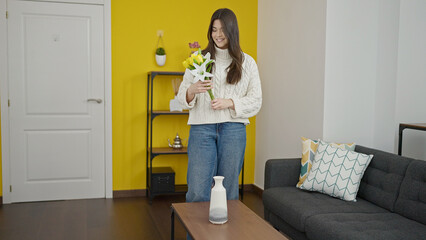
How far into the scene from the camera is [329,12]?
11.4 feet

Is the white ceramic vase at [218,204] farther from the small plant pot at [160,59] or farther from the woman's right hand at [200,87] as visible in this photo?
the small plant pot at [160,59]

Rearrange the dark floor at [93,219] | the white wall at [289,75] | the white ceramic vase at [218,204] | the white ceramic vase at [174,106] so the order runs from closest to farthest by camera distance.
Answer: the white ceramic vase at [218,204] → the dark floor at [93,219] → the white wall at [289,75] → the white ceramic vase at [174,106]

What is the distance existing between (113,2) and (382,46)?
270 centimetres

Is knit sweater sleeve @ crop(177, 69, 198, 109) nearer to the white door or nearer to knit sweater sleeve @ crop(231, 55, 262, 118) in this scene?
knit sweater sleeve @ crop(231, 55, 262, 118)

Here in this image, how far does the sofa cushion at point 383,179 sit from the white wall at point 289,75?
0.67 metres

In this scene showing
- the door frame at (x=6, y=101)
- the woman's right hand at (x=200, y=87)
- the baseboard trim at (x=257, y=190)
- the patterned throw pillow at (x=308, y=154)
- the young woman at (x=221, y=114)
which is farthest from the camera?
the baseboard trim at (x=257, y=190)

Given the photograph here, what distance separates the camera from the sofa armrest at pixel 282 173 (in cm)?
320

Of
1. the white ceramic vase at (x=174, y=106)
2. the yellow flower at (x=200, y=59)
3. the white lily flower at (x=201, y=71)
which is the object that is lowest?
the white ceramic vase at (x=174, y=106)

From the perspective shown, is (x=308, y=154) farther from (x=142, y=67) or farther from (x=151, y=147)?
(x=142, y=67)

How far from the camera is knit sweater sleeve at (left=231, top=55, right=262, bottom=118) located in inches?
96.0

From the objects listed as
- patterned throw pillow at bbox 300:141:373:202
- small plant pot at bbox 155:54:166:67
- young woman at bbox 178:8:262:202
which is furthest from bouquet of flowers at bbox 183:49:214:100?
small plant pot at bbox 155:54:166:67

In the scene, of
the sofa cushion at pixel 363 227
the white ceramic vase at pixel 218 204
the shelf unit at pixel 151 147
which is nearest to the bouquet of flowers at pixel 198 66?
the white ceramic vase at pixel 218 204

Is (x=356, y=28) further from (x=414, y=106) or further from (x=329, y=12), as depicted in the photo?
(x=414, y=106)

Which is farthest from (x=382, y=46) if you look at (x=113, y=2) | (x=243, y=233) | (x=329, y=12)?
(x=113, y=2)
